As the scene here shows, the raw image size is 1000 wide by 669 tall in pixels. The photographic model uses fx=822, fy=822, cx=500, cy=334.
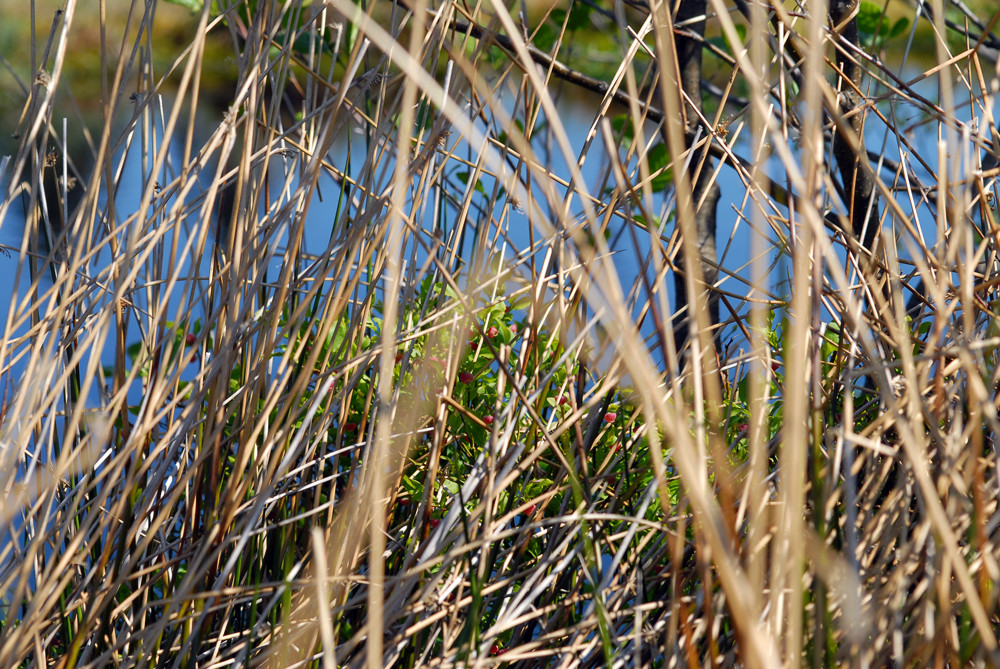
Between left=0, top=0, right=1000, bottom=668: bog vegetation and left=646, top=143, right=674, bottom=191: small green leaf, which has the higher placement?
left=646, top=143, right=674, bottom=191: small green leaf

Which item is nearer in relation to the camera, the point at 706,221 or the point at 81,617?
the point at 81,617

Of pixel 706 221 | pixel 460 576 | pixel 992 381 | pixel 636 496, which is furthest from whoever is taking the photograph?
pixel 706 221

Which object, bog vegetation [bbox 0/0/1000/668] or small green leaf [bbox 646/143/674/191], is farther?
small green leaf [bbox 646/143/674/191]

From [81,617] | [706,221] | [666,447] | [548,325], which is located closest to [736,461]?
[666,447]

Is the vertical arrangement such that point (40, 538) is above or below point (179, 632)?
above

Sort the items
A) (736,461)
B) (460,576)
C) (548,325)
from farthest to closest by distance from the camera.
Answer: (548,325) < (736,461) < (460,576)

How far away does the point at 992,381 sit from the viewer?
2.14 ft

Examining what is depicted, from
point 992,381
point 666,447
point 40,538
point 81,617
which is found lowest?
point 81,617

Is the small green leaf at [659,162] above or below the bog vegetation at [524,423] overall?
above

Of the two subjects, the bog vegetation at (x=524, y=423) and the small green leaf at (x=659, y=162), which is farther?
the small green leaf at (x=659, y=162)

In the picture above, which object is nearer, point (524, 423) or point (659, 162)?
point (524, 423)

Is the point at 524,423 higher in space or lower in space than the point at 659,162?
lower

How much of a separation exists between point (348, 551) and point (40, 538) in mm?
254

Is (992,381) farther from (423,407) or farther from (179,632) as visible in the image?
(179,632)
